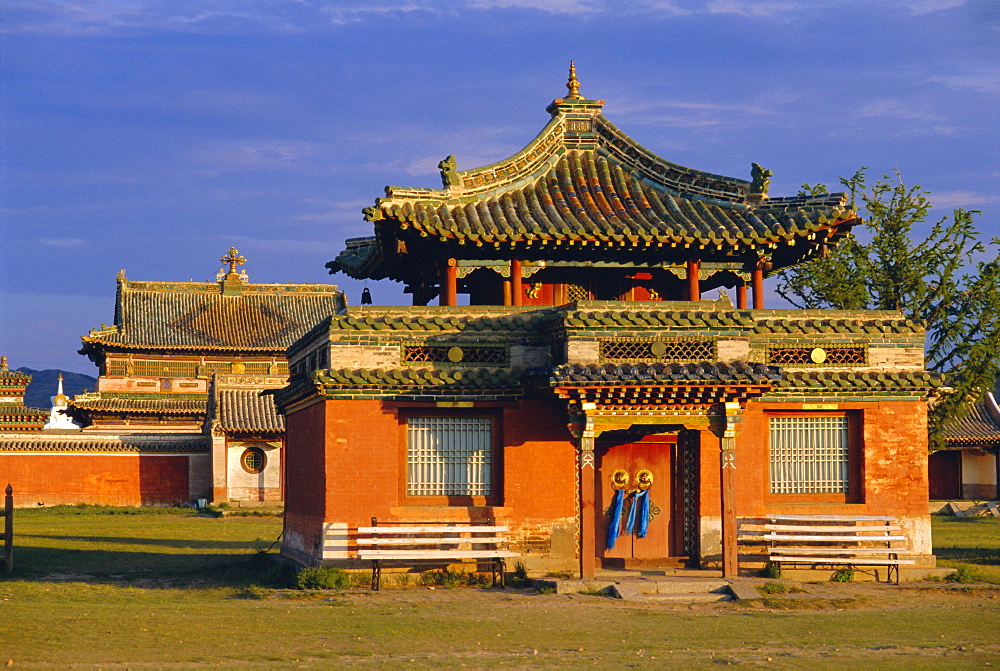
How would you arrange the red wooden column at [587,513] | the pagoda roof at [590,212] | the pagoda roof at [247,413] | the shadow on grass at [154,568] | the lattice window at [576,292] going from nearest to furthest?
the red wooden column at [587,513] < the pagoda roof at [590,212] < the shadow on grass at [154,568] < the lattice window at [576,292] < the pagoda roof at [247,413]

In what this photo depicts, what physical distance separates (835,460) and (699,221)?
16.1ft

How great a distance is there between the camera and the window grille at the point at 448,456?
69.5ft

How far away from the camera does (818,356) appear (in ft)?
71.5

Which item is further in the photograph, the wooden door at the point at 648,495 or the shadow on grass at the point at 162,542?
the shadow on grass at the point at 162,542

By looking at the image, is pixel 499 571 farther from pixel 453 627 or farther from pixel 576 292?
pixel 576 292

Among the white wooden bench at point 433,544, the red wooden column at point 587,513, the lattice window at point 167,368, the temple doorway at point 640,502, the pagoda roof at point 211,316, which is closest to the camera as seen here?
the red wooden column at point 587,513

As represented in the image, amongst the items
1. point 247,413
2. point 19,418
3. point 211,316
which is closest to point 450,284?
point 247,413

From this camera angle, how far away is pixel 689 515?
853 inches

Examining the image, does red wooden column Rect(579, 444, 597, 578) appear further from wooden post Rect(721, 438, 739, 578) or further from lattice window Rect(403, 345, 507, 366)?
lattice window Rect(403, 345, 507, 366)

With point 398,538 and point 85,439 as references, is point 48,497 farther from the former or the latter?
point 398,538

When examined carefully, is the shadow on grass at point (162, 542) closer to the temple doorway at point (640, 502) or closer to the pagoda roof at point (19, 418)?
the temple doorway at point (640, 502)

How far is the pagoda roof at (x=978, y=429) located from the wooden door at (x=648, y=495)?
3291 cm

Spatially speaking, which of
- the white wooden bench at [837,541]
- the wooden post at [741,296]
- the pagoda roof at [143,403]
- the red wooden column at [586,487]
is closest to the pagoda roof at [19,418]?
the pagoda roof at [143,403]

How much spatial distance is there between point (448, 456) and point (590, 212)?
5361 mm
